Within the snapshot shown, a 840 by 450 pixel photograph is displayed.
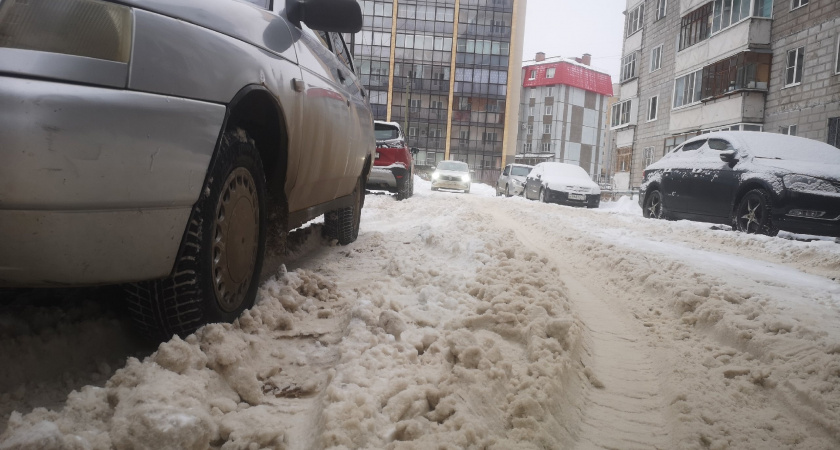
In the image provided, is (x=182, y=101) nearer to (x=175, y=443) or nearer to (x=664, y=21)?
(x=175, y=443)

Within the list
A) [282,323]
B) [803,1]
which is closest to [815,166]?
[282,323]

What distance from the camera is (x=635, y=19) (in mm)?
30344

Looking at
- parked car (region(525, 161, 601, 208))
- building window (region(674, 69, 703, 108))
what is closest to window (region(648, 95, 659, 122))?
building window (region(674, 69, 703, 108))

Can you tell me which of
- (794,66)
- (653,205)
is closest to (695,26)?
(794,66)

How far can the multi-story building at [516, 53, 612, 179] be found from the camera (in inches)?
2576

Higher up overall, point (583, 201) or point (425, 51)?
point (425, 51)

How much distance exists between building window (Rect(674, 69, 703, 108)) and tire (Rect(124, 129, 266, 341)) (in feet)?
79.1

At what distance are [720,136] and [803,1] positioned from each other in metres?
12.1

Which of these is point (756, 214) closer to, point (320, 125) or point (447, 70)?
point (320, 125)

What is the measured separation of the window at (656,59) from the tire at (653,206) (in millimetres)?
18521

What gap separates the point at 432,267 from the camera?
3.82 metres

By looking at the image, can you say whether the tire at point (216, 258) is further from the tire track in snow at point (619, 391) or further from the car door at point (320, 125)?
the tire track in snow at point (619, 391)

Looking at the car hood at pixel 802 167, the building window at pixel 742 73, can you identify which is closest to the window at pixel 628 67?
the building window at pixel 742 73

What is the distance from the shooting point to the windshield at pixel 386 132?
462 inches
